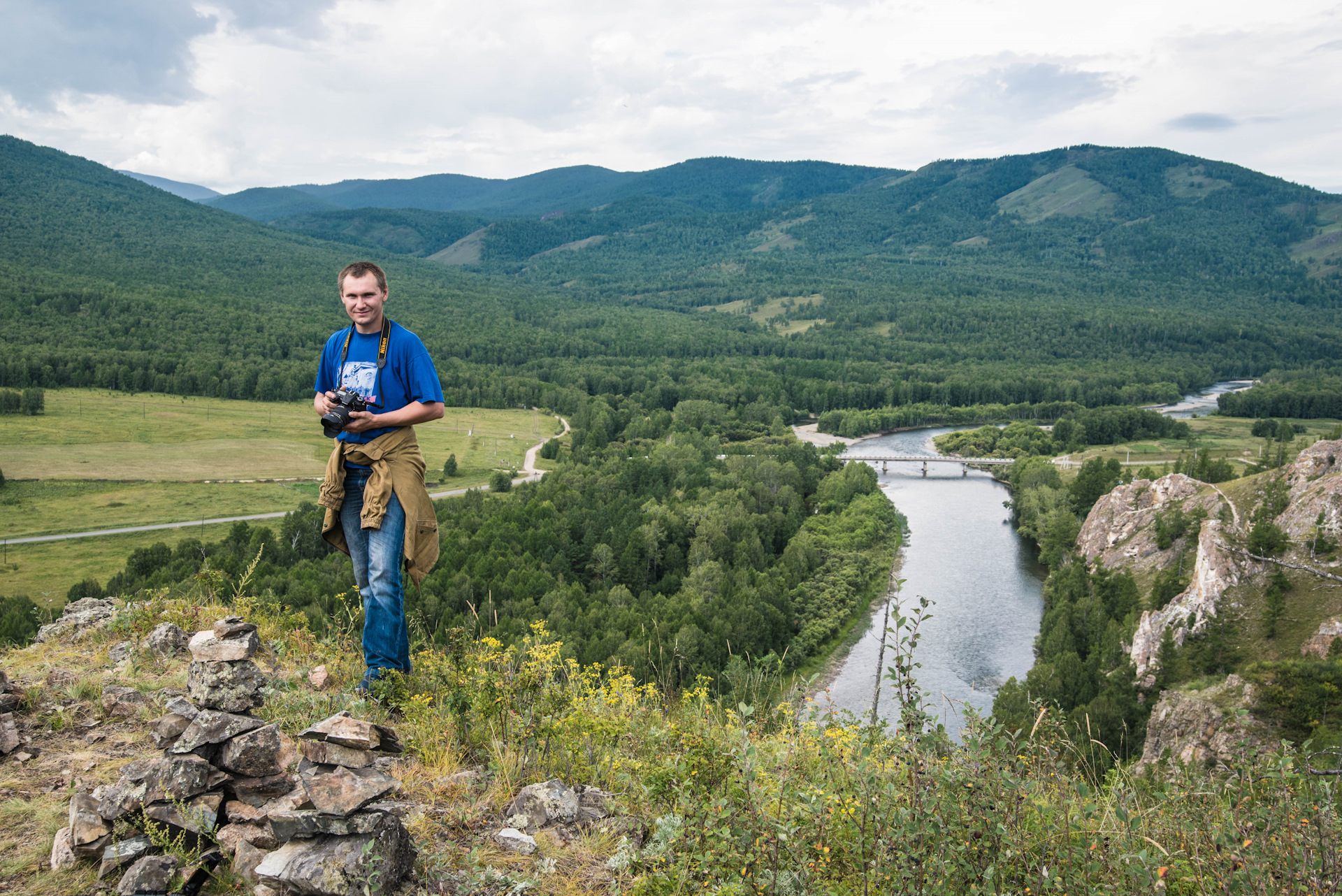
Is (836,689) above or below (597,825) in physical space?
below

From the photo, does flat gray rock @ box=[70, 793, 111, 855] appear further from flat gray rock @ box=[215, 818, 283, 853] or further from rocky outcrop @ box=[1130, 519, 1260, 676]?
rocky outcrop @ box=[1130, 519, 1260, 676]

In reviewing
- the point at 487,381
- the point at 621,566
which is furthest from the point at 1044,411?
the point at 621,566

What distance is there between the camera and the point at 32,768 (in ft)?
16.2

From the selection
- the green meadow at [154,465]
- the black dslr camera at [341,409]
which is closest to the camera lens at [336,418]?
the black dslr camera at [341,409]

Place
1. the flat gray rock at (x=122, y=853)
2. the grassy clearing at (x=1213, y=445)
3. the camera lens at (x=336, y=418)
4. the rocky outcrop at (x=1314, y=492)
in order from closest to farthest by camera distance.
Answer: the flat gray rock at (x=122, y=853), the camera lens at (x=336, y=418), the rocky outcrop at (x=1314, y=492), the grassy clearing at (x=1213, y=445)

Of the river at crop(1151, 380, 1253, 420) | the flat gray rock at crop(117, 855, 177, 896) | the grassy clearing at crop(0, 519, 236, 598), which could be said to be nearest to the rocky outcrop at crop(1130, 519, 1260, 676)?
the flat gray rock at crop(117, 855, 177, 896)

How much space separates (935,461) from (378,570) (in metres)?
94.1

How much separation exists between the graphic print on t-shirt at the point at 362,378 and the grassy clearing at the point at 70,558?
47860 millimetres

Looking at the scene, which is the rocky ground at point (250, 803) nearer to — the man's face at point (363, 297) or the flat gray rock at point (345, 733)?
Answer: the flat gray rock at point (345, 733)

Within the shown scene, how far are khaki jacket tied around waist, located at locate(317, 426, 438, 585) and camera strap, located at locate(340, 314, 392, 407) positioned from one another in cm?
33

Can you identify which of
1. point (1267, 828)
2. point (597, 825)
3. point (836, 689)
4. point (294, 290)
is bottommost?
point (836, 689)

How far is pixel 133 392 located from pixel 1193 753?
395 feet

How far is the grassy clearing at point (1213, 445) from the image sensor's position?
86312mm

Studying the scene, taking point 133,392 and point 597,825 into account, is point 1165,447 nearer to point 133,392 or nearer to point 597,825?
point 597,825
